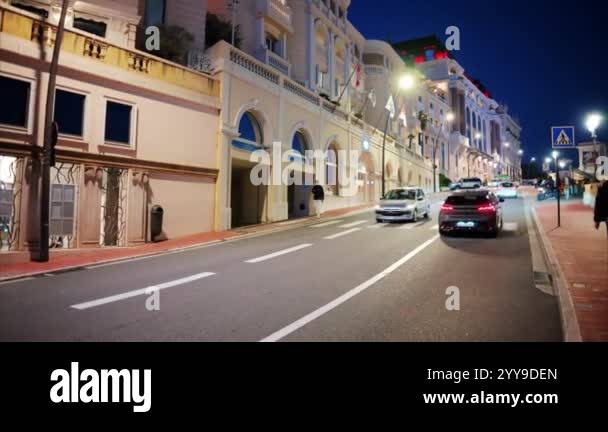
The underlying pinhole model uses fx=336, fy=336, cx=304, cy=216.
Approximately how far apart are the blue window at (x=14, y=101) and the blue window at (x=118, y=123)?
8.05 ft

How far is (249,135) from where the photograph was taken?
19.0 m

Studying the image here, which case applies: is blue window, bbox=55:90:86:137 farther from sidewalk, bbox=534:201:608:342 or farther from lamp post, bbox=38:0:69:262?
sidewalk, bbox=534:201:608:342

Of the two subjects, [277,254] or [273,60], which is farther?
[273,60]

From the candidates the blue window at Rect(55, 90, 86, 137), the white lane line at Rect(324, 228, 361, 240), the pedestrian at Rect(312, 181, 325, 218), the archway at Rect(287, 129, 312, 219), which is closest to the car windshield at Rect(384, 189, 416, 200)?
Answer: the white lane line at Rect(324, 228, 361, 240)

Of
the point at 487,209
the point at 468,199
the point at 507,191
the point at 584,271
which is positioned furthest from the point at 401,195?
the point at 507,191

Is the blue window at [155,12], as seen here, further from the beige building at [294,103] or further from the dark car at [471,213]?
the dark car at [471,213]

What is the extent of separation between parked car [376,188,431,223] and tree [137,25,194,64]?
520 inches

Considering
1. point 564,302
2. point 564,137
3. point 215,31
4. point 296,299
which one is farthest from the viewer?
point 215,31

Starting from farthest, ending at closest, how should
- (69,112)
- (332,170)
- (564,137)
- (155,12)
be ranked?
(332,170) < (155,12) < (69,112) < (564,137)

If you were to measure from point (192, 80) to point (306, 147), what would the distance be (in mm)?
10227

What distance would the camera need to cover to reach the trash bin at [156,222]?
13.5m

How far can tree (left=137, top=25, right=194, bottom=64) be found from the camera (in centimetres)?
1719

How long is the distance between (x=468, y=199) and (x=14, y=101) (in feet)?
50.4

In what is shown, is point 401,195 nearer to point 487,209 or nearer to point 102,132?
point 487,209
